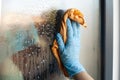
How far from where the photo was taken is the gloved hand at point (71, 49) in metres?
0.58

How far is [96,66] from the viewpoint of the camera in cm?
71

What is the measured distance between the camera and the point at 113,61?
0.77 m

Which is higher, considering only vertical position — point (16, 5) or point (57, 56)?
point (16, 5)

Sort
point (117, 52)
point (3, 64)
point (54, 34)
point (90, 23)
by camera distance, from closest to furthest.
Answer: point (3, 64) → point (54, 34) → point (90, 23) → point (117, 52)

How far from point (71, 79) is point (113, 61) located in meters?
0.22

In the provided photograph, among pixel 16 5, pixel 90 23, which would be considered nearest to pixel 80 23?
pixel 90 23

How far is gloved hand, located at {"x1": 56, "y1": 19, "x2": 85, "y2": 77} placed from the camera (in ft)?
1.90

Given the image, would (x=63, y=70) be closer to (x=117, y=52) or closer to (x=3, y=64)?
(x=3, y=64)

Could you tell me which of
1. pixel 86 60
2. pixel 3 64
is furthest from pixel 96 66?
pixel 3 64

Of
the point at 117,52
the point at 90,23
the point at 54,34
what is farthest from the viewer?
the point at 117,52

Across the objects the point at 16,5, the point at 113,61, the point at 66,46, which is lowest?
A: the point at 113,61

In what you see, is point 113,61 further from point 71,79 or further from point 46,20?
point 46,20

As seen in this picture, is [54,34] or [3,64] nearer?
[3,64]

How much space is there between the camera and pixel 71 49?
60cm
